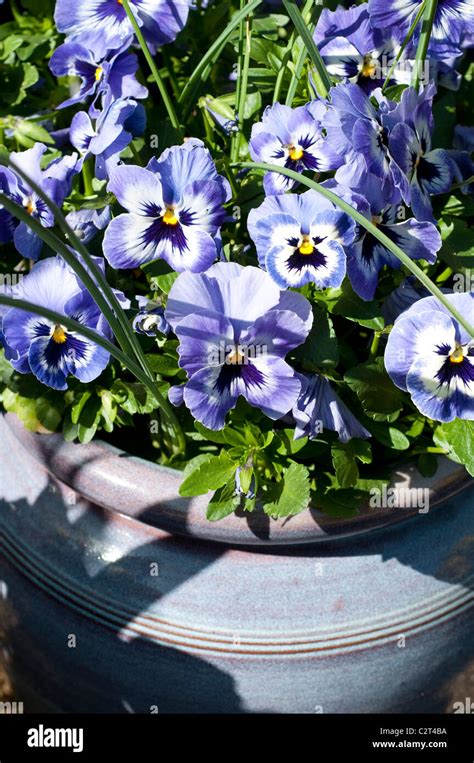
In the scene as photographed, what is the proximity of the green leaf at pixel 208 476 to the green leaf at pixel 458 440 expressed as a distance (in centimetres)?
16

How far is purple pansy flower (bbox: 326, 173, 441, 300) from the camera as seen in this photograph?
0.69 meters

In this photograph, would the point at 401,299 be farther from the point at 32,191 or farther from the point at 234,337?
the point at 32,191

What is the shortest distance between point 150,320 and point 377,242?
6.8 inches

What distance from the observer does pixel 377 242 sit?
712 mm

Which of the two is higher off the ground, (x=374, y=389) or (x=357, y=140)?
(x=357, y=140)

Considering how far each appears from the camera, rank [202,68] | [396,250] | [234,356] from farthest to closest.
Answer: [202,68] < [234,356] < [396,250]

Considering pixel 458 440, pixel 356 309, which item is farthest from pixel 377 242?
pixel 458 440

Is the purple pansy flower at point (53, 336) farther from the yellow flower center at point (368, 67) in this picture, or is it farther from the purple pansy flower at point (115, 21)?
the yellow flower center at point (368, 67)

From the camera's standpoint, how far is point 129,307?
75cm

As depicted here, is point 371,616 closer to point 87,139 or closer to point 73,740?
point 73,740

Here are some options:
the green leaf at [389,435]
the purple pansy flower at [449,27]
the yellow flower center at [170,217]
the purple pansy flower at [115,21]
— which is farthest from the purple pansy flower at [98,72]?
the green leaf at [389,435]

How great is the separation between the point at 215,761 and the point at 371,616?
21cm

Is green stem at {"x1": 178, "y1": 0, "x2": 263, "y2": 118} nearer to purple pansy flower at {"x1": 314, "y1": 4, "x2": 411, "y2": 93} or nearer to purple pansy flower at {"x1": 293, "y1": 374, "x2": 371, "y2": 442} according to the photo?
purple pansy flower at {"x1": 314, "y1": 4, "x2": 411, "y2": 93}

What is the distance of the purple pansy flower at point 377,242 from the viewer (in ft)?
2.26
